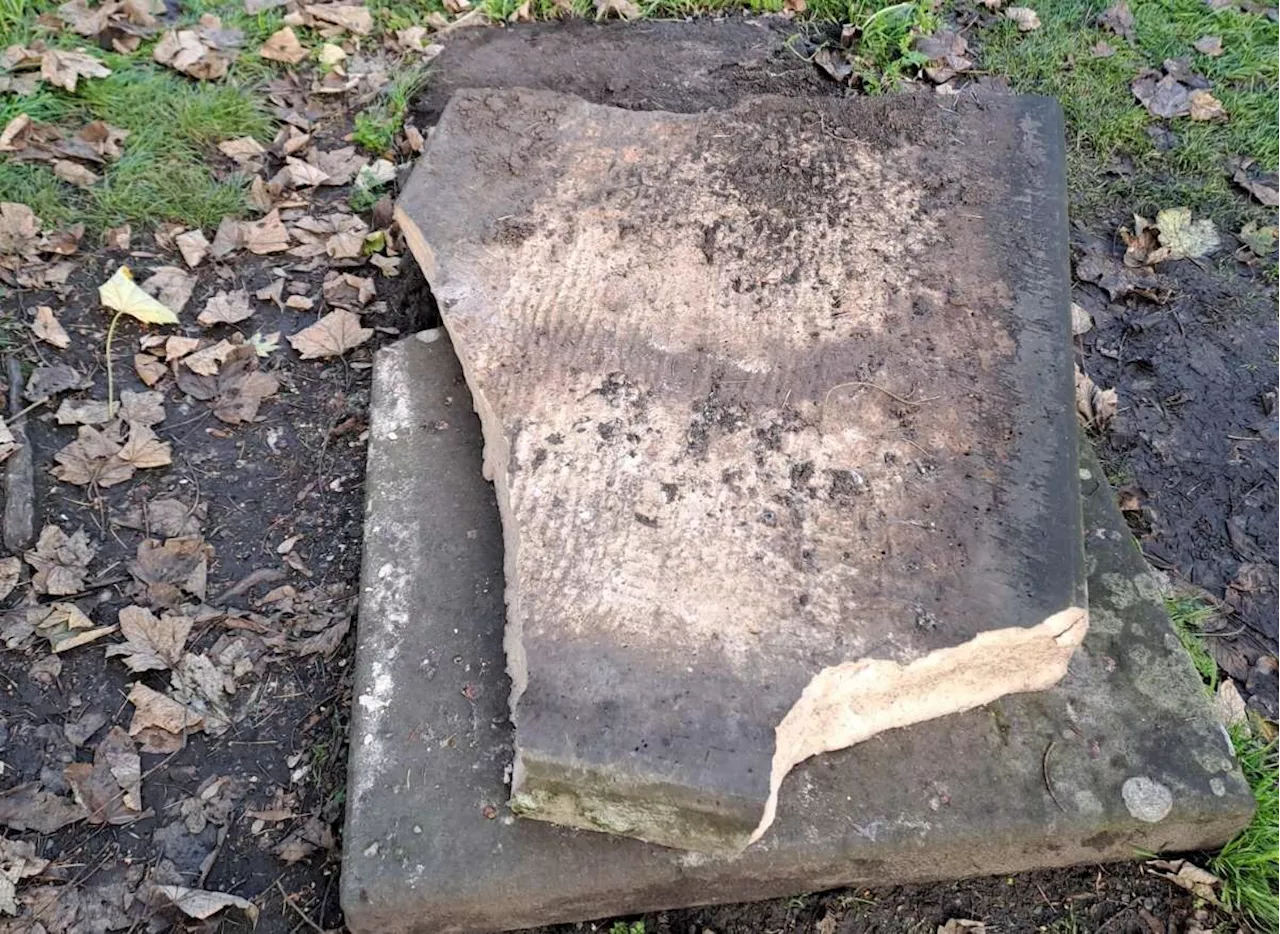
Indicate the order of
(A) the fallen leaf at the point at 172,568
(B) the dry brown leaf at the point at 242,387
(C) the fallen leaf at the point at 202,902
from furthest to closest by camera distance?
(B) the dry brown leaf at the point at 242,387 < (A) the fallen leaf at the point at 172,568 < (C) the fallen leaf at the point at 202,902

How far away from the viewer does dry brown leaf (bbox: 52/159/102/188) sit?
3.48 m

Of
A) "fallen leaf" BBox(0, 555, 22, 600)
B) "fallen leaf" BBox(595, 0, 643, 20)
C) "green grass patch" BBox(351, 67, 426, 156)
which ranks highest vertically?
"fallen leaf" BBox(595, 0, 643, 20)

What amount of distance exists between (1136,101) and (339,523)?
3385mm

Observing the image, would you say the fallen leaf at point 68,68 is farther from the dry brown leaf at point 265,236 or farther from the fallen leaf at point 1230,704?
the fallen leaf at point 1230,704

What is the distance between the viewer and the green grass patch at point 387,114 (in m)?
3.71

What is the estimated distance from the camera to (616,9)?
4.20 metres

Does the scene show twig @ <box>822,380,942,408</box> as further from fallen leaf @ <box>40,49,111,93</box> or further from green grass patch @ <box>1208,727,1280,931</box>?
fallen leaf @ <box>40,49,111,93</box>

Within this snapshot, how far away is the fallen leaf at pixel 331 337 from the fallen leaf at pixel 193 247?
1.55 feet

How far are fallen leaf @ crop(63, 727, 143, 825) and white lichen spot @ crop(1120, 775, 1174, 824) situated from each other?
210 centimetres

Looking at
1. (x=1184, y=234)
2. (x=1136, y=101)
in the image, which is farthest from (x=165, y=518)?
(x=1136, y=101)

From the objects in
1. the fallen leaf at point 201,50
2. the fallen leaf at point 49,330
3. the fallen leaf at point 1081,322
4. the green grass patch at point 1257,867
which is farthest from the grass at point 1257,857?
the fallen leaf at point 201,50

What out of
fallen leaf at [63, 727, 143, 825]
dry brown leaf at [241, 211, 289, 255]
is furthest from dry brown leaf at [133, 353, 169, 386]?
fallen leaf at [63, 727, 143, 825]

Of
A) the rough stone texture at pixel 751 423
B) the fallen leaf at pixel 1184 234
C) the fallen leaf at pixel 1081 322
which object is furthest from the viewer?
the fallen leaf at pixel 1184 234

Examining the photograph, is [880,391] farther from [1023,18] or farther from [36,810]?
[1023,18]
